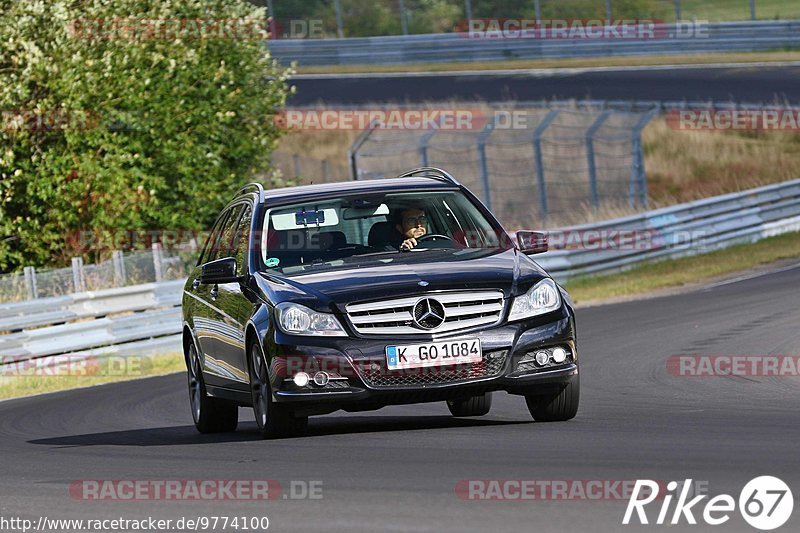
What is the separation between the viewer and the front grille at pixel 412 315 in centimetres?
939

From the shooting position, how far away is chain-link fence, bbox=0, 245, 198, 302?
21875 millimetres

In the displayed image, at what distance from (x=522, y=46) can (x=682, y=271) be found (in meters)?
23.5

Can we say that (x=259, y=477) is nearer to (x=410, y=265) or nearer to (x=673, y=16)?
(x=410, y=265)

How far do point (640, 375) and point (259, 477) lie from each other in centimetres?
618

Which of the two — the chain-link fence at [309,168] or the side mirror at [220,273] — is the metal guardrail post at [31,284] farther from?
the chain-link fence at [309,168]

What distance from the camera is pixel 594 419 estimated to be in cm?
1015

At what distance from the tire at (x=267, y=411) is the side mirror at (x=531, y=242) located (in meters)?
1.83

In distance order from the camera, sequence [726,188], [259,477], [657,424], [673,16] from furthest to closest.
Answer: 1. [673,16]
2. [726,188]
3. [657,424]
4. [259,477]

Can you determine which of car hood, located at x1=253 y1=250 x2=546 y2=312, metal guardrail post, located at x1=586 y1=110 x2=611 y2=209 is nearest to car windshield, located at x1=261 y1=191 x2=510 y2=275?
car hood, located at x1=253 y1=250 x2=546 y2=312

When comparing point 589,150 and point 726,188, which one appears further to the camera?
point 726,188

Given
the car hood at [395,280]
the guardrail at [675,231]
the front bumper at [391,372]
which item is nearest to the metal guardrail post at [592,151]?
the guardrail at [675,231]

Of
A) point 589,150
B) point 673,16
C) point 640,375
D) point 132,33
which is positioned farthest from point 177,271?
point 673,16

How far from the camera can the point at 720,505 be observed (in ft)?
21.3

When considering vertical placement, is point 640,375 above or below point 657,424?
below
